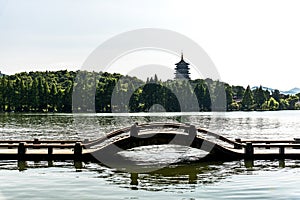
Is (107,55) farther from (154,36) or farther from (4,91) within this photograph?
(4,91)

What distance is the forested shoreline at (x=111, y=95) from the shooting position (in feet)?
427

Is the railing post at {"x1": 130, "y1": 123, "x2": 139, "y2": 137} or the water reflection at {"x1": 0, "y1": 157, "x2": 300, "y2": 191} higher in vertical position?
the railing post at {"x1": 130, "y1": 123, "x2": 139, "y2": 137}

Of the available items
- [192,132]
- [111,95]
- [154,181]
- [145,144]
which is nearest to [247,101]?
[111,95]

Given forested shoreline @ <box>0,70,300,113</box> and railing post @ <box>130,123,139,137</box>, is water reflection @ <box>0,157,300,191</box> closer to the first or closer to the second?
railing post @ <box>130,123,139,137</box>

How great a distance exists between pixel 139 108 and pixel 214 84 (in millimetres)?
36525

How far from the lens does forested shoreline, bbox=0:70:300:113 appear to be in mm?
130125

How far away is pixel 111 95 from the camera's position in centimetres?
13588

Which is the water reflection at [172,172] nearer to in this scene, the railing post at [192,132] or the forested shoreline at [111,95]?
the railing post at [192,132]

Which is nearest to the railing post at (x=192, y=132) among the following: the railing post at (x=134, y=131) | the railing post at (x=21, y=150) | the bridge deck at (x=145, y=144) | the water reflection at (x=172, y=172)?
the bridge deck at (x=145, y=144)

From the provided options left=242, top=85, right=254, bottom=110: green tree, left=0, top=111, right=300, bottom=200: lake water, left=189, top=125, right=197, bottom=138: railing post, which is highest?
left=242, top=85, right=254, bottom=110: green tree

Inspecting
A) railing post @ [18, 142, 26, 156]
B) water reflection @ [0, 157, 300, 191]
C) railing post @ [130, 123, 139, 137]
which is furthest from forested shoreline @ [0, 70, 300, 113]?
water reflection @ [0, 157, 300, 191]

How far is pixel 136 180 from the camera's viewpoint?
19.6 meters

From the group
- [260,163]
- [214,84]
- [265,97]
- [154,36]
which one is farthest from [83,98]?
[260,163]

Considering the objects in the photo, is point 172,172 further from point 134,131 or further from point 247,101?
point 247,101
